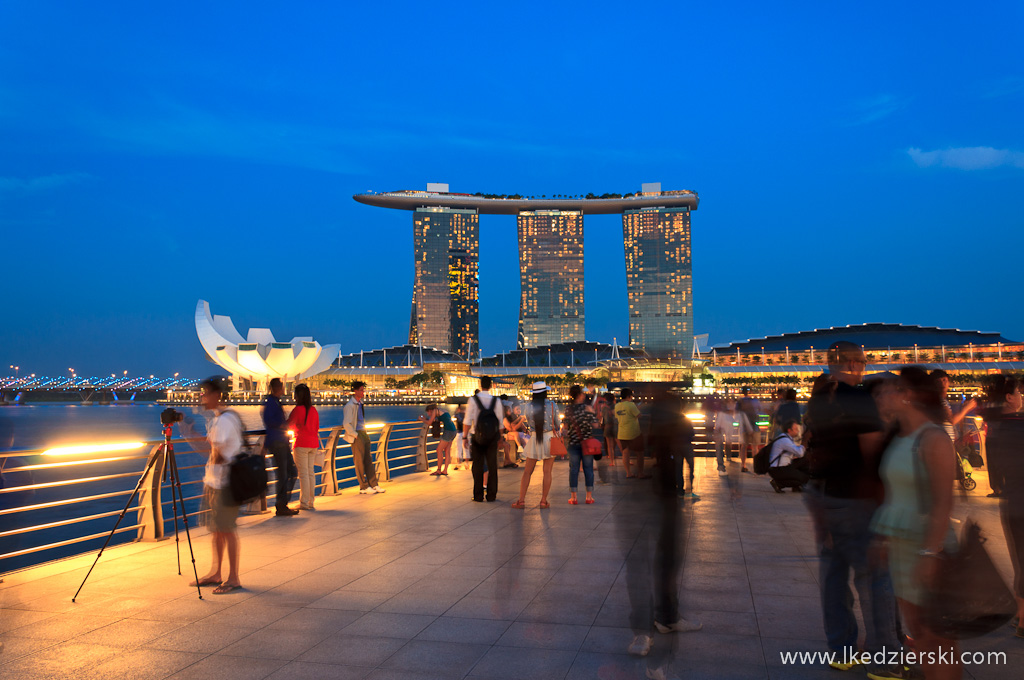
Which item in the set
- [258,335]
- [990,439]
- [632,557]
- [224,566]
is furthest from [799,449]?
[258,335]

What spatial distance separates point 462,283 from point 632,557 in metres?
178

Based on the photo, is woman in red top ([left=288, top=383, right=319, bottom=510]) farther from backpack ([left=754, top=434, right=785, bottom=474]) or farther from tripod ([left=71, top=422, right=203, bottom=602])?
backpack ([left=754, top=434, right=785, bottom=474])

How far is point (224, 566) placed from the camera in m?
6.02

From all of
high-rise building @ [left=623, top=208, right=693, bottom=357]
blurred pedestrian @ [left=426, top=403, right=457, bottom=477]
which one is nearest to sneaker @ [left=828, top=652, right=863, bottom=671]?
blurred pedestrian @ [left=426, top=403, right=457, bottom=477]

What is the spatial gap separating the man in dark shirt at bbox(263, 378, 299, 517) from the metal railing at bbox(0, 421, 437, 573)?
0.78 ft

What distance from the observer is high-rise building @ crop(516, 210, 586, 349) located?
190 meters

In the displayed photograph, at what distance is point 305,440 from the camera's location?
9203mm

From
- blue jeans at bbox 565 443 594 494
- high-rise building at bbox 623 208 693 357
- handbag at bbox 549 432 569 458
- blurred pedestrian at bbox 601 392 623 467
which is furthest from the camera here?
Answer: high-rise building at bbox 623 208 693 357

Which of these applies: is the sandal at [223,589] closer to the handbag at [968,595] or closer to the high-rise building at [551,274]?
the handbag at [968,595]

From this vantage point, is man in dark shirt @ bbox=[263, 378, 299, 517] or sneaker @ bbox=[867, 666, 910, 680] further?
A: man in dark shirt @ bbox=[263, 378, 299, 517]

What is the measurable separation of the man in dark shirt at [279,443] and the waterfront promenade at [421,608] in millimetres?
687

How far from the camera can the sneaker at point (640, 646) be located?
3.88 metres

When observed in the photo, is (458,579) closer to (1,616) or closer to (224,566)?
(224,566)

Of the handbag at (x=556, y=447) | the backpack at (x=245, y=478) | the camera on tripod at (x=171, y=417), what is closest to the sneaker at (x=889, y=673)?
the backpack at (x=245, y=478)
